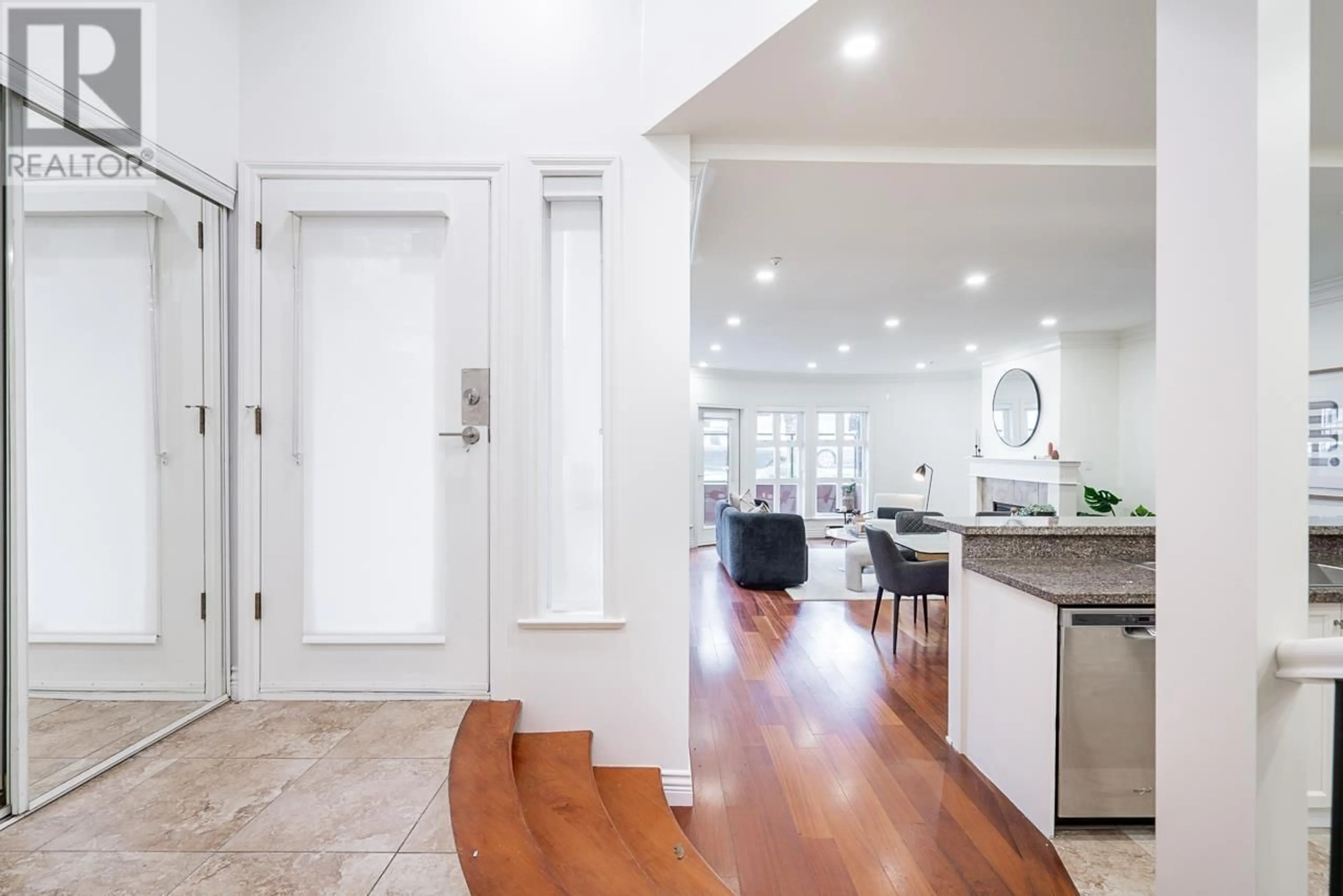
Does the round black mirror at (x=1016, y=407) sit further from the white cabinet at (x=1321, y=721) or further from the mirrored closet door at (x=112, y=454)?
the mirrored closet door at (x=112, y=454)

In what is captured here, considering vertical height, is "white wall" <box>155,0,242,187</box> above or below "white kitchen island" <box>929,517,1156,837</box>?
above

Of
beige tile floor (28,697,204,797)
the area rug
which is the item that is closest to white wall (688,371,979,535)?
the area rug

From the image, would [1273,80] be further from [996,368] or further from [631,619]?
[996,368]

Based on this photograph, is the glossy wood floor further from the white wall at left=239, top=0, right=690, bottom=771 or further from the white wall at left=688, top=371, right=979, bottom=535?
the white wall at left=688, top=371, right=979, bottom=535

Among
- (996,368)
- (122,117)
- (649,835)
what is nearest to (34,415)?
(122,117)

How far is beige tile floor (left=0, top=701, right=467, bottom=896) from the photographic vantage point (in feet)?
3.74

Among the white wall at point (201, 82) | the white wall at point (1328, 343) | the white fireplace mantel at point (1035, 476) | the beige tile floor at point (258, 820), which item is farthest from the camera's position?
the white fireplace mantel at point (1035, 476)

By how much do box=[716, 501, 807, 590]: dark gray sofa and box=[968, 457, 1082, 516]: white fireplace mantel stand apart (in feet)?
9.18

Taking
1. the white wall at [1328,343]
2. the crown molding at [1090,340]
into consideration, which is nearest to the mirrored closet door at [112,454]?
the white wall at [1328,343]

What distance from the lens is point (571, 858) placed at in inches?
55.2

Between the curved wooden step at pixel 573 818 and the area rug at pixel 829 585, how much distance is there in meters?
3.47

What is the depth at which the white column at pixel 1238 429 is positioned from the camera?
0.90 m

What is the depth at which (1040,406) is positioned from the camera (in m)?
6.35
